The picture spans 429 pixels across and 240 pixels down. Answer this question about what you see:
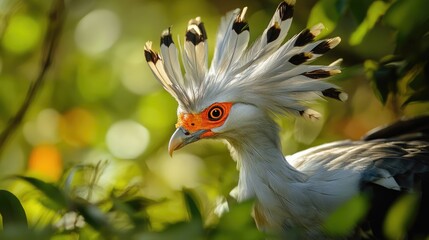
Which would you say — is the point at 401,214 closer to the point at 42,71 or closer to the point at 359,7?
the point at 359,7

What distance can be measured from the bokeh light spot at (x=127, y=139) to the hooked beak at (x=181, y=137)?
156 cm

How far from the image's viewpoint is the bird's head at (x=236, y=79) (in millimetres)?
3748

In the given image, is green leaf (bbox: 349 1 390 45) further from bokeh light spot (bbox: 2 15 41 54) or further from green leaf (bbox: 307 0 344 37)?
bokeh light spot (bbox: 2 15 41 54)

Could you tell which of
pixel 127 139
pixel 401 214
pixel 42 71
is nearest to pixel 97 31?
pixel 127 139

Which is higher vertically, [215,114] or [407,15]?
[407,15]

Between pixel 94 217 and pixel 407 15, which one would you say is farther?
pixel 407 15

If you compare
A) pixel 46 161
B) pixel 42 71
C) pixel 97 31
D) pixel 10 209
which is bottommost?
pixel 46 161

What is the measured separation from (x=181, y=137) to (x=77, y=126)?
7.50ft

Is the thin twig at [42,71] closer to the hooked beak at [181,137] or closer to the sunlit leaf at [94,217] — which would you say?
the hooked beak at [181,137]

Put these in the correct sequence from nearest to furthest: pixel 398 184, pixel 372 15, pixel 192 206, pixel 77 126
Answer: pixel 192 206 < pixel 372 15 < pixel 398 184 < pixel 77 126

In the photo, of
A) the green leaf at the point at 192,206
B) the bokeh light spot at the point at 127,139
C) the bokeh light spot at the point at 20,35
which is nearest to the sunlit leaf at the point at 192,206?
the green leaf at the point at 192,206

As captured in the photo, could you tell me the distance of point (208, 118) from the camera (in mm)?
3922

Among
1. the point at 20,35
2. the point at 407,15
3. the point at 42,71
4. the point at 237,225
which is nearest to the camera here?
the point at 237,225

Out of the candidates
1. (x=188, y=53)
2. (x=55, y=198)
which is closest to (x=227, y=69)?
(x=188, y=53)
